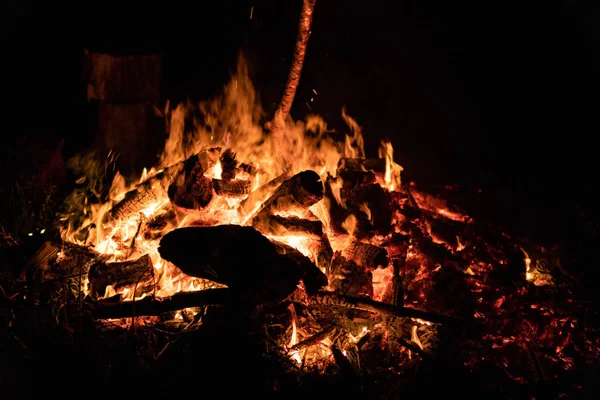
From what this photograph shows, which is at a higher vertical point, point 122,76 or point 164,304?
point 122,76

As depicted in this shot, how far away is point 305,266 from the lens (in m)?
3.10

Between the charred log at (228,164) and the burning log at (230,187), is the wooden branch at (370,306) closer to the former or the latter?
the burning log at (230,187)

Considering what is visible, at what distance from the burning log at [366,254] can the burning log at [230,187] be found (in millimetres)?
884

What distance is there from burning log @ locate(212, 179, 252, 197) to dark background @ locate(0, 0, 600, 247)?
5.78ft

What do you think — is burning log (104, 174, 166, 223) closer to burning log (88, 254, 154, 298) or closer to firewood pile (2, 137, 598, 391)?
firewood pile (2, 137, 598, 391)

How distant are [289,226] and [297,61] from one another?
1521 millimetres

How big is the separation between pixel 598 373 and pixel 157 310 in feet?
9.43

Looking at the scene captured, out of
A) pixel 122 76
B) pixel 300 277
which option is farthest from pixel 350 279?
pixel 122 76

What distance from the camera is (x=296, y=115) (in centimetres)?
543

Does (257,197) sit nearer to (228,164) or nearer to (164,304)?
(228,164)

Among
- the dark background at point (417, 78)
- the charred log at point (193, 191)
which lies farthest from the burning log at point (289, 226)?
the dark background at point (417, 78)

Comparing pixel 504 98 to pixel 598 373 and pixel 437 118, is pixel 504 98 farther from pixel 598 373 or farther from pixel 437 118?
pixel 598 373

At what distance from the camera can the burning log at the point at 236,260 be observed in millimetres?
2783

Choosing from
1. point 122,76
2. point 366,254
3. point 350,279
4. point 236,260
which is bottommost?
point 350,279
